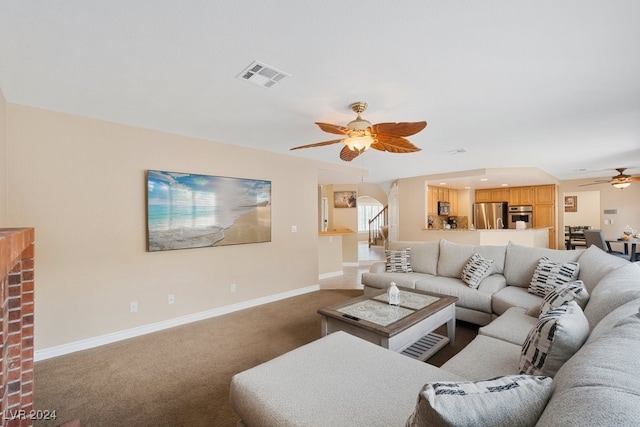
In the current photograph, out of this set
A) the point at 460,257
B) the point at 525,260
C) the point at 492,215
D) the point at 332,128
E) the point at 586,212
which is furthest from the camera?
the point at 586,212

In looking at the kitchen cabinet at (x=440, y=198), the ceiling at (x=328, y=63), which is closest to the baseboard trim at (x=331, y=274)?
the kitchen cabinet at (x=440, y=198)

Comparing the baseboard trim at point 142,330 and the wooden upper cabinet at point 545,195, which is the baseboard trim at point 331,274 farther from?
the wooden upper cabinet at point 545,195

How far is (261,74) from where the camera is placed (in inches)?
84.2

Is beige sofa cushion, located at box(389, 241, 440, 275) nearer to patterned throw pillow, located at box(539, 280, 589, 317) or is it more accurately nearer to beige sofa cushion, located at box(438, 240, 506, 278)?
beige sofa cushion, located at box(438, 240, 506, 278)

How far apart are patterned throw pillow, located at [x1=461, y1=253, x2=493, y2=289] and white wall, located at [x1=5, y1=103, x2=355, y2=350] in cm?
300

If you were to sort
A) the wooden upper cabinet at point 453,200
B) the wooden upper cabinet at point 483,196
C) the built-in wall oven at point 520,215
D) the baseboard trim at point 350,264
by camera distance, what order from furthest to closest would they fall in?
the wooden upper cabinet at point 483,196
the wooden upper cabinet at point 453,200
the built-in wall oven at point 520,215
the baseboard trim at point 350,264

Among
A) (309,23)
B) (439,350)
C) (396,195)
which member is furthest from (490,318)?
(396,195)

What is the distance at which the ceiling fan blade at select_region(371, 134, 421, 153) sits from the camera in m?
2.64

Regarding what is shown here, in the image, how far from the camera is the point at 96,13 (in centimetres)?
150

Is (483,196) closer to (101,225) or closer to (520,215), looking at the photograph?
(520,215)

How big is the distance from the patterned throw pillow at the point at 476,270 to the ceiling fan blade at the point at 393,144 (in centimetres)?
171

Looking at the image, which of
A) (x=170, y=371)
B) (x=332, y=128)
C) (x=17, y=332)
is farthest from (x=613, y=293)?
(x=17, y=332)

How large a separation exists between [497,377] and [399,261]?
3290 millimetres

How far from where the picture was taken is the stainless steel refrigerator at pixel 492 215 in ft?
27.1
